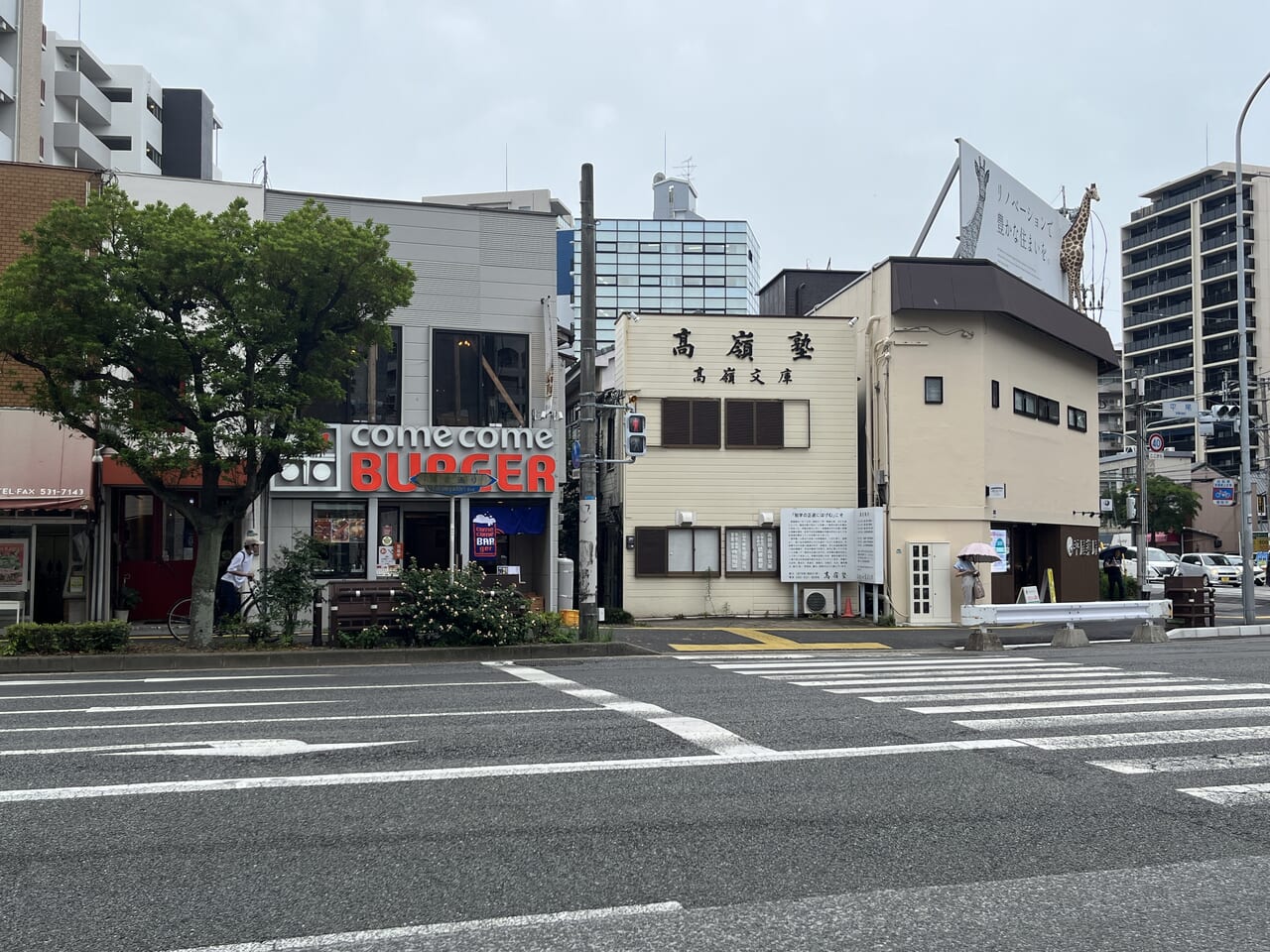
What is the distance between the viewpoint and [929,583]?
24.6 m

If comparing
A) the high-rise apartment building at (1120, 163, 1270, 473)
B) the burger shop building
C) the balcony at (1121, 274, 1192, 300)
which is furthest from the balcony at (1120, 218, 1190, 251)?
the burger shop building

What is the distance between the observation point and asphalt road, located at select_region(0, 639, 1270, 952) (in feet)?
15.0

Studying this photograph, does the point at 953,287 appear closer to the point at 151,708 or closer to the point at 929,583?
the point at 929,583

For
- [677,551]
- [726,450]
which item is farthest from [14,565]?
[726,450]

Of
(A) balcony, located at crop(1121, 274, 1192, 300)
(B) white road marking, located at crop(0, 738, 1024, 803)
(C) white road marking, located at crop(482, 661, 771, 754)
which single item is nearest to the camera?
(B) white road marking, located at crop(0, 738, 1024, 803)

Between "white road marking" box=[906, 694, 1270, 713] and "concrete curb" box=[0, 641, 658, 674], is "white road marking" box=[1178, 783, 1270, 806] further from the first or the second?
"concrete curb" box=[0, 641, 658, 674]

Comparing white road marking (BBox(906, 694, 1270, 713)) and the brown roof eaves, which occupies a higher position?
the brown roof eaves

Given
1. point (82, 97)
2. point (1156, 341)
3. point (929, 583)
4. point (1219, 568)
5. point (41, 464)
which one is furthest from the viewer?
point (1156, 341)

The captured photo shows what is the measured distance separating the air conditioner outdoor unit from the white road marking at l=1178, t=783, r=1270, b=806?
17749mm

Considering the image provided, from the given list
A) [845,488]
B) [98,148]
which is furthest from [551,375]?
[98,148]

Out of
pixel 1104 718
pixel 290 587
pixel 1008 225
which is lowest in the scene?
pixel 1104 718

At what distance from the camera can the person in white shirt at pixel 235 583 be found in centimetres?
1719

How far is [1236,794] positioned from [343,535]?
1841cm

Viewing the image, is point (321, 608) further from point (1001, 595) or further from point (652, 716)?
point (1001, 595)
